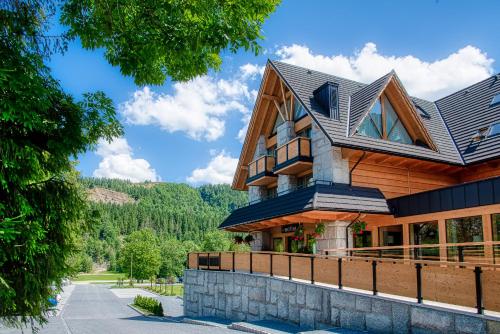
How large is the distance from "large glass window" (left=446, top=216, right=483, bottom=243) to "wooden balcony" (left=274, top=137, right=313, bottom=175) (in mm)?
6808

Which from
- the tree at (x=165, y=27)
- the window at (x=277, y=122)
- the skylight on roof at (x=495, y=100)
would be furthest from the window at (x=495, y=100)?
the tree at (x=165, y=27)

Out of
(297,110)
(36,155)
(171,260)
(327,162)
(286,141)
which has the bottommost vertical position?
(171,260)

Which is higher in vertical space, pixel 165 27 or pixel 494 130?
pixel 494 130

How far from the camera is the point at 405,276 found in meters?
10.4

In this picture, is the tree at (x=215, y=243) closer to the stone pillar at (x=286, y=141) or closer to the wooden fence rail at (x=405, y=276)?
the stone pillar at (x=286, y=141)

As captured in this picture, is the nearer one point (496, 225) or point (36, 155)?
point (36, 155)

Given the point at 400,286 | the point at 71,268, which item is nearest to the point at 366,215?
the point at 400,286

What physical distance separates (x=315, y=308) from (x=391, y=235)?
288 inches

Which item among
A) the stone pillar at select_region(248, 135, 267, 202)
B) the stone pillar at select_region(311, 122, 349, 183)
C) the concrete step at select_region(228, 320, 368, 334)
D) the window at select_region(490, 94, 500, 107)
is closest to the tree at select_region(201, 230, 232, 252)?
the stone pillar at select_region(248, 135, 267, 202)

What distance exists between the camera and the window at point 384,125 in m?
19.7

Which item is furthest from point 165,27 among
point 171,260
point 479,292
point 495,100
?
point 171,260

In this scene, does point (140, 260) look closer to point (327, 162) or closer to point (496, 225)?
point (327, 162)

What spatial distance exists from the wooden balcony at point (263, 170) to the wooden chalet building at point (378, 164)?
0.07 m

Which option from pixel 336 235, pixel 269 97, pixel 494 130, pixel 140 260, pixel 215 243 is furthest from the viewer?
pixel 215 243
